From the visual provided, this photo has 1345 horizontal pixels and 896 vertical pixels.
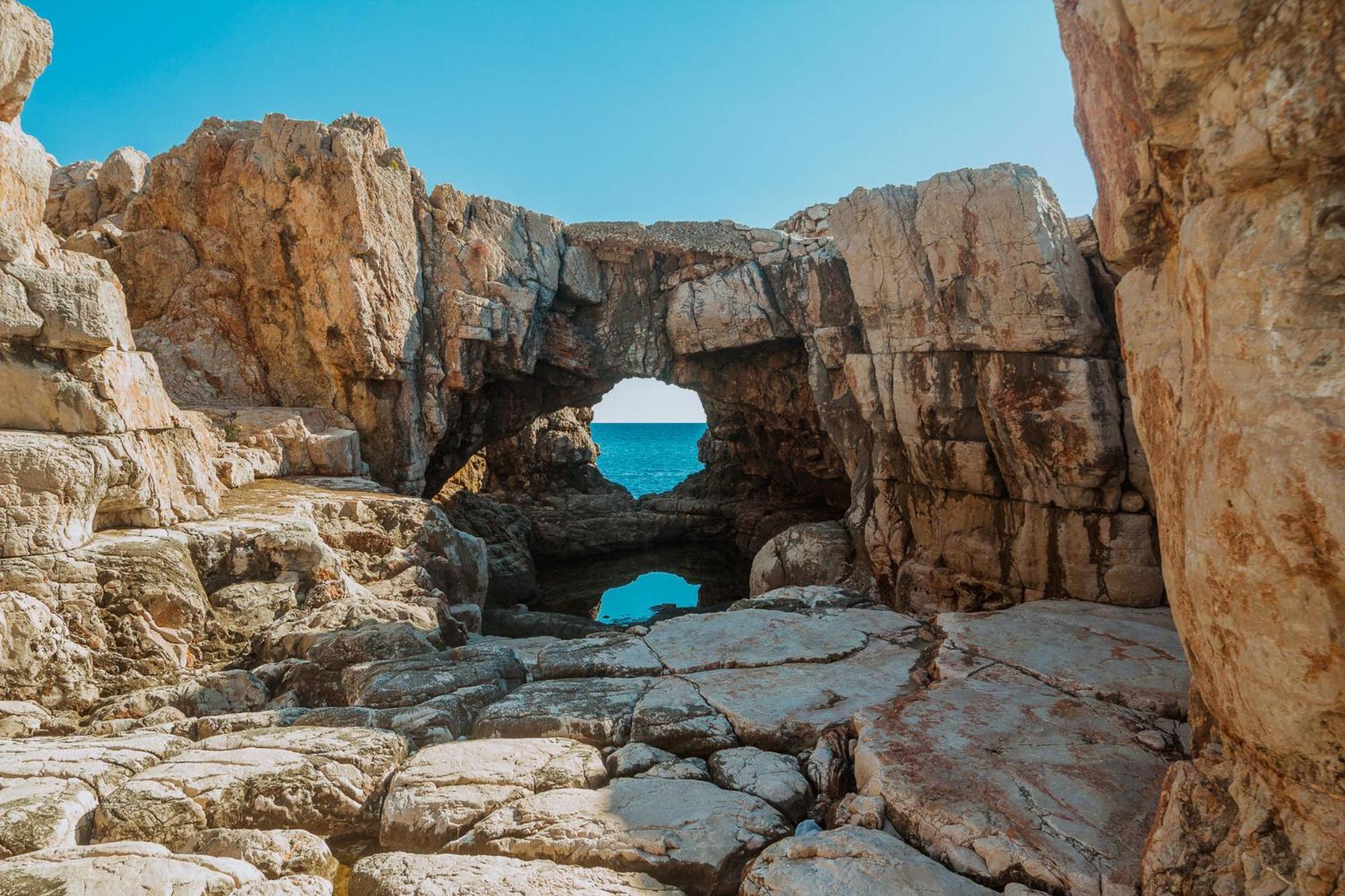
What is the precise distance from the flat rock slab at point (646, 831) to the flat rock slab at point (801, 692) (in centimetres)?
80

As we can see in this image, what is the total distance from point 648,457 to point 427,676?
96667 millimetres

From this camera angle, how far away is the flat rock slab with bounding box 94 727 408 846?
3.75m

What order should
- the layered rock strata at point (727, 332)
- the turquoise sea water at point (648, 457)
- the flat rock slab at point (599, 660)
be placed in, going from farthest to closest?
1. the turquoise sea water at point (648, 457)
2. the layered rock strata at point (727, 332)
3. the flat rock slab at point (599, 660)

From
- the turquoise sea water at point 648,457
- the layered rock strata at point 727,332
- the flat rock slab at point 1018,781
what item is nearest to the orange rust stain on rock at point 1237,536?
the flat rock slab at point 1018,781

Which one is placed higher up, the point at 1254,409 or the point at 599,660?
the point at 1254,409

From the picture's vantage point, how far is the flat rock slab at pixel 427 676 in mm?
5492

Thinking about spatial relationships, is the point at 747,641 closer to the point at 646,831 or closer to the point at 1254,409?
the point at 646,831

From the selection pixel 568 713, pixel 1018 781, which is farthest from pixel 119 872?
pixel 1018 781

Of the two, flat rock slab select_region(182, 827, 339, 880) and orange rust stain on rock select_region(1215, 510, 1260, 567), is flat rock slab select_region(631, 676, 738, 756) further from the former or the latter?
orange rust stain on rock select_region(1215, 510, 1260, 567)

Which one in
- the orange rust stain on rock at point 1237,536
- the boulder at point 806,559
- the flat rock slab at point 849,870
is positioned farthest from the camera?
the boulder at point 806,559

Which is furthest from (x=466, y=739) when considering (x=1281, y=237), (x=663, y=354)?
(x=663, y=354)

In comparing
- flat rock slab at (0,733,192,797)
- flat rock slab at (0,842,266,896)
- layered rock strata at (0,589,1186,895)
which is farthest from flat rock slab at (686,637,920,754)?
flat rock slab at (0,733,192,797)

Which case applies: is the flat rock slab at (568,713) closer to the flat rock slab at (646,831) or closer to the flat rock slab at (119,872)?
the flat rock slab at (646,831)

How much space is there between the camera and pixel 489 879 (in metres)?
3.22
